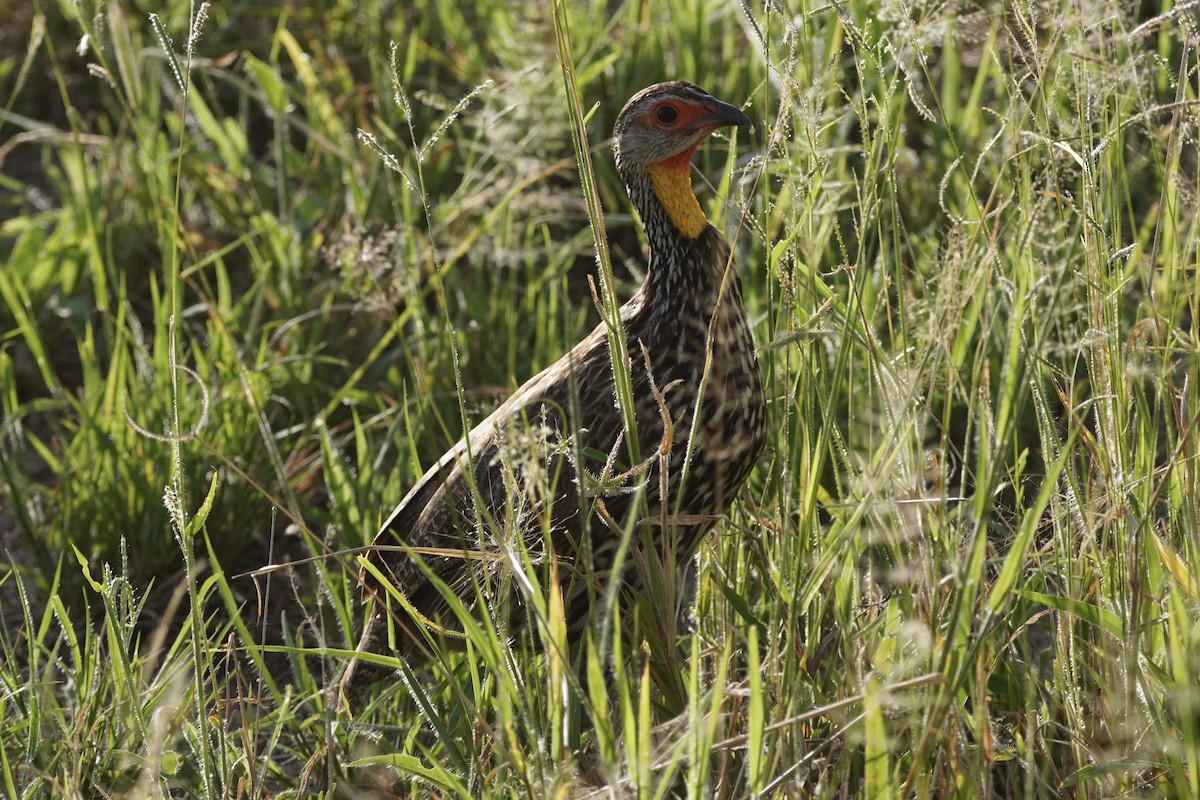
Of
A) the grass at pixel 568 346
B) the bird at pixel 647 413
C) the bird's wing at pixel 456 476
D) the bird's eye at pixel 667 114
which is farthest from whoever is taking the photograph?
the bird's eye at pixel 667 114

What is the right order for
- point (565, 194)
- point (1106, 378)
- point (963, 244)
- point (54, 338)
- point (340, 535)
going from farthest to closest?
point (54, 338), point (565, 194), point (340, 535), point (1106, 378), point (963, 244)

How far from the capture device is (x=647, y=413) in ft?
8.39

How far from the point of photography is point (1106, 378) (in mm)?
2188

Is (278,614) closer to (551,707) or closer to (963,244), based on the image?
(551,707)

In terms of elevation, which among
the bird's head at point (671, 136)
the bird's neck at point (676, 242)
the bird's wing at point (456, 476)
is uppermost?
the bird's head at point (671, 136)

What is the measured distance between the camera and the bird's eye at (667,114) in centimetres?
280

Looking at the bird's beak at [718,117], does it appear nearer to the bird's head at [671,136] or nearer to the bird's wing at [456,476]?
the bird's head at [671,136]

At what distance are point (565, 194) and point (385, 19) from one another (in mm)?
1557

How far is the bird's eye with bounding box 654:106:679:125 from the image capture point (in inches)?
110

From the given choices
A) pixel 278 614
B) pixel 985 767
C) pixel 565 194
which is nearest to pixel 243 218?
pixel 565 194

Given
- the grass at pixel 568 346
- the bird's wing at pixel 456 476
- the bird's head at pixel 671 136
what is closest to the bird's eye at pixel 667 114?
the bird's head at pixel 671 136

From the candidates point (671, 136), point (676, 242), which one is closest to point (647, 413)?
point (676, 242)

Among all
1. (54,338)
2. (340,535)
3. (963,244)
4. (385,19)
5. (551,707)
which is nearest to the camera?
(551,707)

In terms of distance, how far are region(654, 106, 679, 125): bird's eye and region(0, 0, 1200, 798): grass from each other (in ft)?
0.60
